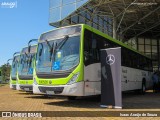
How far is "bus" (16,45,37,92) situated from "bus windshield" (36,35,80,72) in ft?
14.8

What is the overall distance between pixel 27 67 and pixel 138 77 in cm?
700

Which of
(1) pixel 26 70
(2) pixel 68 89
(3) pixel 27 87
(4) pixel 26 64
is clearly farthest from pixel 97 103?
(4) pixel 26 64

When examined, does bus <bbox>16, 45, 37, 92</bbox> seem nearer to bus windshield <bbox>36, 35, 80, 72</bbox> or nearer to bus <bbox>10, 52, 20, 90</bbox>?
bus <bbox>10, 52, 20, 90</bbox>

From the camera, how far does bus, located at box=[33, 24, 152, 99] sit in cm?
1136

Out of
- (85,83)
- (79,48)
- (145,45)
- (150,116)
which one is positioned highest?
(145,45)

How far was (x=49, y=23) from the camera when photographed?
107 ft

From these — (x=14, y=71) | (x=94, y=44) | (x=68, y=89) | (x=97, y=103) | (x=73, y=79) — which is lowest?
(x=97, y=103)

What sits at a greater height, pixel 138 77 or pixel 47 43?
pixel 47 43

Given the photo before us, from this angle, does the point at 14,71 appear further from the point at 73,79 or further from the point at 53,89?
the point at 73,79

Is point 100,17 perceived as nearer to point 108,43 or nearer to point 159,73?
point 159,73

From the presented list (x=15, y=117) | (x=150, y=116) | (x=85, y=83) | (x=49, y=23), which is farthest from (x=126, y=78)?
(x=49, y=23)

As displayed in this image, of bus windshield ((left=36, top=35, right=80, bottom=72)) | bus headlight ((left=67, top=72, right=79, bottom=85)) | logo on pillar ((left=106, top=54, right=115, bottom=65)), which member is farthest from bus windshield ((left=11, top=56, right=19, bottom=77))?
logo on pillar ((left=106, top=54, right=115, bottom=65))

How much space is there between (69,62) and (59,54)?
63 centimetres

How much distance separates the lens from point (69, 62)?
453 inches
